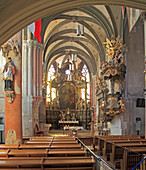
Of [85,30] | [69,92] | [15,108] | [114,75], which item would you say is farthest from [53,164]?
[69,92]

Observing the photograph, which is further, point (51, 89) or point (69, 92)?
point (69, 92)

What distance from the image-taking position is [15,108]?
10.5 m

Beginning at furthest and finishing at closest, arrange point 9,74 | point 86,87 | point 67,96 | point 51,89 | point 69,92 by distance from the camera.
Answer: point 69,92
point 67,96
point 51,89
point 86,87
point 9,74

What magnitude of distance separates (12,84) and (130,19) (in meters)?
9.71

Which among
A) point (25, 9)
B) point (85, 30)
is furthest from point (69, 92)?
point (25, 9)

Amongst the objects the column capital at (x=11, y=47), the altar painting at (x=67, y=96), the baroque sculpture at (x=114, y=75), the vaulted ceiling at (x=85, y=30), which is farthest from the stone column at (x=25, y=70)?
the altar painting at (x=67, y=96)

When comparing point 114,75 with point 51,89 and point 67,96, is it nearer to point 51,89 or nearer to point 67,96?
point 67,96

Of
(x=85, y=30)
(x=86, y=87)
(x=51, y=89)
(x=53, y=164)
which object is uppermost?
(x=85, y=30)

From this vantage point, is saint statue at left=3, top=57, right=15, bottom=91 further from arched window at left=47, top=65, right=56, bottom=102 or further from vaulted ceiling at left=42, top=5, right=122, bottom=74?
arched window at left=47, top=65, right=56, bottom=102

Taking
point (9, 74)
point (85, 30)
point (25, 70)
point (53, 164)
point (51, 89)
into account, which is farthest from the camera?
point (51, 89)

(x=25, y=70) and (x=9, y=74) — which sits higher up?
(x=25, y=70)

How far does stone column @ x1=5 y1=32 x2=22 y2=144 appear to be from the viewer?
33.3ft

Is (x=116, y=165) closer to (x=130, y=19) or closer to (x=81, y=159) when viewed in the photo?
(x=81, y=159)

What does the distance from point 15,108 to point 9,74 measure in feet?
4.79
